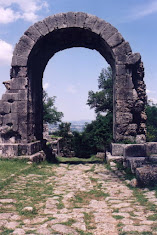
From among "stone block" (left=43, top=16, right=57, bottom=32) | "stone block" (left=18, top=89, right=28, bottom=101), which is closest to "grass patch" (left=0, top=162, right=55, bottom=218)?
"stone block" (left=18, top=89, right=28, bottom=101)

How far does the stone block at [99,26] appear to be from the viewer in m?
8.87

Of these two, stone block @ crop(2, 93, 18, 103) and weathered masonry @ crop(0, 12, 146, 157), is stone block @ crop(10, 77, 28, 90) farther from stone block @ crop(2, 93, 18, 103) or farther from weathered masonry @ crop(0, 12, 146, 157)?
stone block @ crop(2, 93, 18, 103)

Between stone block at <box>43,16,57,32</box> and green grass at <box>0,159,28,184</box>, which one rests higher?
stone block at <box>43,16,57,32</box>

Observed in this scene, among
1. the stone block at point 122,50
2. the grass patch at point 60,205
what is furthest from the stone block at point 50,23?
the grass patch at point 60,205

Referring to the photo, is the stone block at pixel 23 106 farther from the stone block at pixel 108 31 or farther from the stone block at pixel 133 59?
the stone block at pixel 133 59

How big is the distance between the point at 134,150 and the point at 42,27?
211 inches

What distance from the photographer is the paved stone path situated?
10.0ft

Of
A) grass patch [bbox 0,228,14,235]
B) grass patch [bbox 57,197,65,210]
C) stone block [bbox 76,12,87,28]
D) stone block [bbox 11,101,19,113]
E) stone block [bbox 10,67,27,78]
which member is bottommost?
grass patch [bbox 57,197,65,210]

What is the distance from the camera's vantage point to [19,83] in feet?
29.2

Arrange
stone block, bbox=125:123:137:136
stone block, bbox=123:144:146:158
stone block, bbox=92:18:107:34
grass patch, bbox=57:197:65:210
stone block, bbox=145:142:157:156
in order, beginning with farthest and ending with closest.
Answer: stone block, bbox=92:18:107:34 < stone block, bbox=125:123:137:136 < stone block, bbox=145:142:157:156 < stone block, bbox=123:144:146:158 < grass patch, bbox=57:197:65:210

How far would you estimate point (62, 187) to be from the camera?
5.48 metres

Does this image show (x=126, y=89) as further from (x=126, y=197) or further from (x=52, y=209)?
(x=52, y=209)

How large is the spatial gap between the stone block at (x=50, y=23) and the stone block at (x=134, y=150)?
4.92m

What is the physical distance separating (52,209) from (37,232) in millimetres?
940
